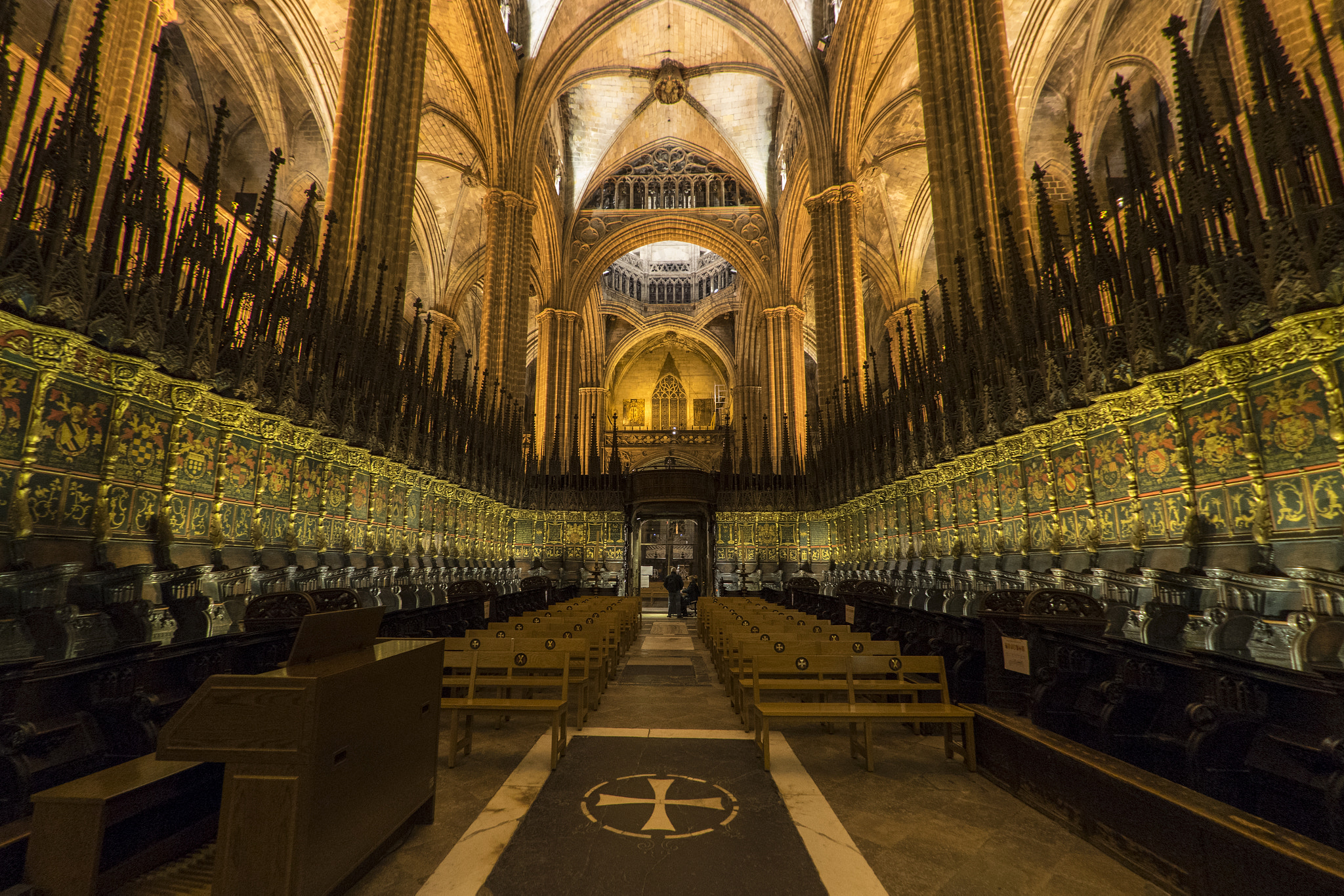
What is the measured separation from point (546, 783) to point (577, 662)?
144 cm

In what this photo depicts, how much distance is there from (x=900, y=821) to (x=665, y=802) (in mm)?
1192

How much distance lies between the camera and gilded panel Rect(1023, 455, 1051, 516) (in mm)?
6527

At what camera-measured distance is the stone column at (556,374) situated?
75.9ft

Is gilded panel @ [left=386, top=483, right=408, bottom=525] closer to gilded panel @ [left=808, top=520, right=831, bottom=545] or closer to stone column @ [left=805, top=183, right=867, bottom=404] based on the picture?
gilded panel @ [left=808, top=520, right=831, bottom=545]

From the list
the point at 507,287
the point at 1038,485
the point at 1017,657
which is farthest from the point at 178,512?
the point at 507,287

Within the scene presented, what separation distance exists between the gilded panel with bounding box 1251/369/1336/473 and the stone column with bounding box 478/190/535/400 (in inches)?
594

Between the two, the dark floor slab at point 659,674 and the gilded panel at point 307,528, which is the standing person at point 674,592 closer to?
the dark floor slab at point 659,674

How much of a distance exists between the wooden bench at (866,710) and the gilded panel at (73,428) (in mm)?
4875

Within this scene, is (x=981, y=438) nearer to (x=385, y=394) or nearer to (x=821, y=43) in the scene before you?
(x=385, y=394)

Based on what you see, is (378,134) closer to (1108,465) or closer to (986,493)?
(986,493)

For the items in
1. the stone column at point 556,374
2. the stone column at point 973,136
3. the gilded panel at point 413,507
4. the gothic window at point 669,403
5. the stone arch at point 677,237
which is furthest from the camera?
the gothic window at point 669,403

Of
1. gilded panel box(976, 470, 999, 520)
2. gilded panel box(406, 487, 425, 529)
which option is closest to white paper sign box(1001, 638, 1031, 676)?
gilded panel box(976, 470, 999, 520)

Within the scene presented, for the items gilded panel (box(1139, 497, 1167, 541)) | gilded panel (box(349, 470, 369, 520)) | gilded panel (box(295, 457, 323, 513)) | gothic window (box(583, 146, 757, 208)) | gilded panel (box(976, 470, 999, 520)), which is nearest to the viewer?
gilded panel (box(1139, 497, 1167, 541))

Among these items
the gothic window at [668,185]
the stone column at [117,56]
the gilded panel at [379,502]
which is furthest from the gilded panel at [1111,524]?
the gothic window at [668,185]
